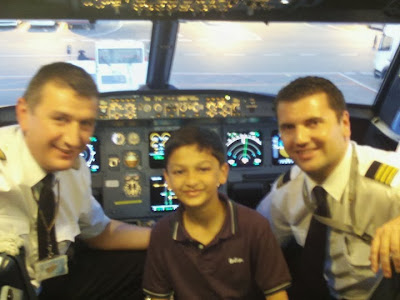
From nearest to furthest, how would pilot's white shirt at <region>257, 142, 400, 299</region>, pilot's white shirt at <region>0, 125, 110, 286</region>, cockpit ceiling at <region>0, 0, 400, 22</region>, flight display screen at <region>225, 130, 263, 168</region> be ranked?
pilot's white shirt at <region>0, 125, 110, 286</region>, pilot's white shirt at <region>257, 142, 400, 299</region>, cockpit ceiling at <region>0, 0, 400, 22</region>, flight display screen at <region>225, 130, 263, 168</region>

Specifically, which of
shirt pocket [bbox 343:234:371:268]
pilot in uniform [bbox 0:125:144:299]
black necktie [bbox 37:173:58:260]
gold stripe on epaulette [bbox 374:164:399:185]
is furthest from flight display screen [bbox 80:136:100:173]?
gold stripe on epaulette [bbox 374:164:399:185]

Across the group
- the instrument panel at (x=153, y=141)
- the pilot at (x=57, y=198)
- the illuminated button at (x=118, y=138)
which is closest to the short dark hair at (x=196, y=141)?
the pilot at (x=57, y=198)

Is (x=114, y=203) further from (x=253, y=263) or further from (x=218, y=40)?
(x=218, y=40)

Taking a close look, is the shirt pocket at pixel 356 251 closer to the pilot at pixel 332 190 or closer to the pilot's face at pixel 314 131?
the pilot at pixel 332 190

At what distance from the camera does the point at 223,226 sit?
5.32 ft

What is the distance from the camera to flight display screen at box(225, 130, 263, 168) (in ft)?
9.12

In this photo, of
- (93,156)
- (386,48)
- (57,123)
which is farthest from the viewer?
(386,48)

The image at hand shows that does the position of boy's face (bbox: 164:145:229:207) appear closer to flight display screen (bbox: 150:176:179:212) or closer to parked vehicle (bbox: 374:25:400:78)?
flight display screen (bbox: 150:176:179:212)

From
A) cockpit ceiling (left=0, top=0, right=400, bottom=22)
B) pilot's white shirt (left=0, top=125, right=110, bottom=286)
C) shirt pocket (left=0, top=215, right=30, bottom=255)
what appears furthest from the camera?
cockpit ceiling (left=0, top=0, right=400, bottom=22)

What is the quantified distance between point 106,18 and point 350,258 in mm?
1459

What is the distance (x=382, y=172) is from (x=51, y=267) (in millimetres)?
1240

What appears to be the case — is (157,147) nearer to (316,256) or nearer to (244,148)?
(244,148)

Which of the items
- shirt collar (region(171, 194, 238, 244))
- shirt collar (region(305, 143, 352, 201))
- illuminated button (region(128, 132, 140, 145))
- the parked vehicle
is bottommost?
shirt collar (region(171, 194, 238, 244))

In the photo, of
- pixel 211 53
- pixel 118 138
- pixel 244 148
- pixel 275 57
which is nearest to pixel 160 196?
pixel 118 138
